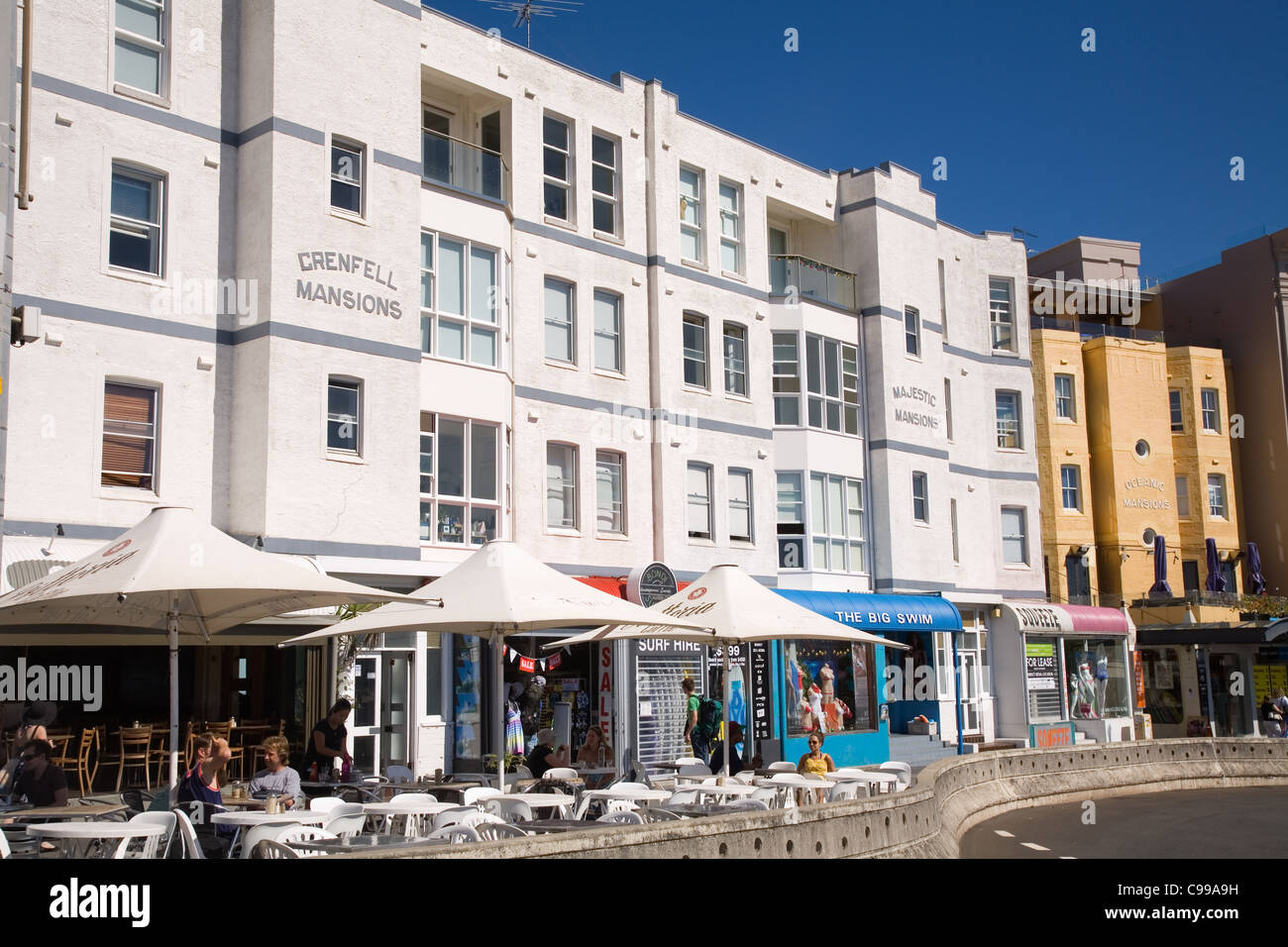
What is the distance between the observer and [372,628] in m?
14.6

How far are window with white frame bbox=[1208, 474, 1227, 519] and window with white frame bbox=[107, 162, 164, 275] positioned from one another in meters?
39.0

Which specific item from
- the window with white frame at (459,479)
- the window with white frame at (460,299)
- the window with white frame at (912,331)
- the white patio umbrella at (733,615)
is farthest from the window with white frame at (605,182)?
the white patio umbrella at (733,615)

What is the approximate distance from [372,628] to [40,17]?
1095cm

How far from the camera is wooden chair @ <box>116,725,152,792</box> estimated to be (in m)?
18.1

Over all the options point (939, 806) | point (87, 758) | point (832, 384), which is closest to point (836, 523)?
point (832, 384)

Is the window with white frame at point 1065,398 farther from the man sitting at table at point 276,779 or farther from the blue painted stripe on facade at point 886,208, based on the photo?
the man sitting at table at point 276,779

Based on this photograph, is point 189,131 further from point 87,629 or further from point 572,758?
point 572,758

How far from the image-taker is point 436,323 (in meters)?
23.2

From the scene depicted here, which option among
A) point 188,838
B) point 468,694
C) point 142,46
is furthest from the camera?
point 468,694

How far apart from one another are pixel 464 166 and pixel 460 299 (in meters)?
2.75

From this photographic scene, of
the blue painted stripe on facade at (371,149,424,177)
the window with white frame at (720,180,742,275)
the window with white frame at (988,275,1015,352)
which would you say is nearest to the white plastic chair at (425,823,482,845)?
the blue painted stripe on facade at (371,149,424,177)

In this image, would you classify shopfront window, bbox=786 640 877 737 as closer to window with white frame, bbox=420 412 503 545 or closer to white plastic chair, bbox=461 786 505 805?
window with white frame, bbox=420 412 503 545

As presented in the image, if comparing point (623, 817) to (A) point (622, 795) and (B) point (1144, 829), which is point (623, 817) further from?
(B) point (1144, 829)
